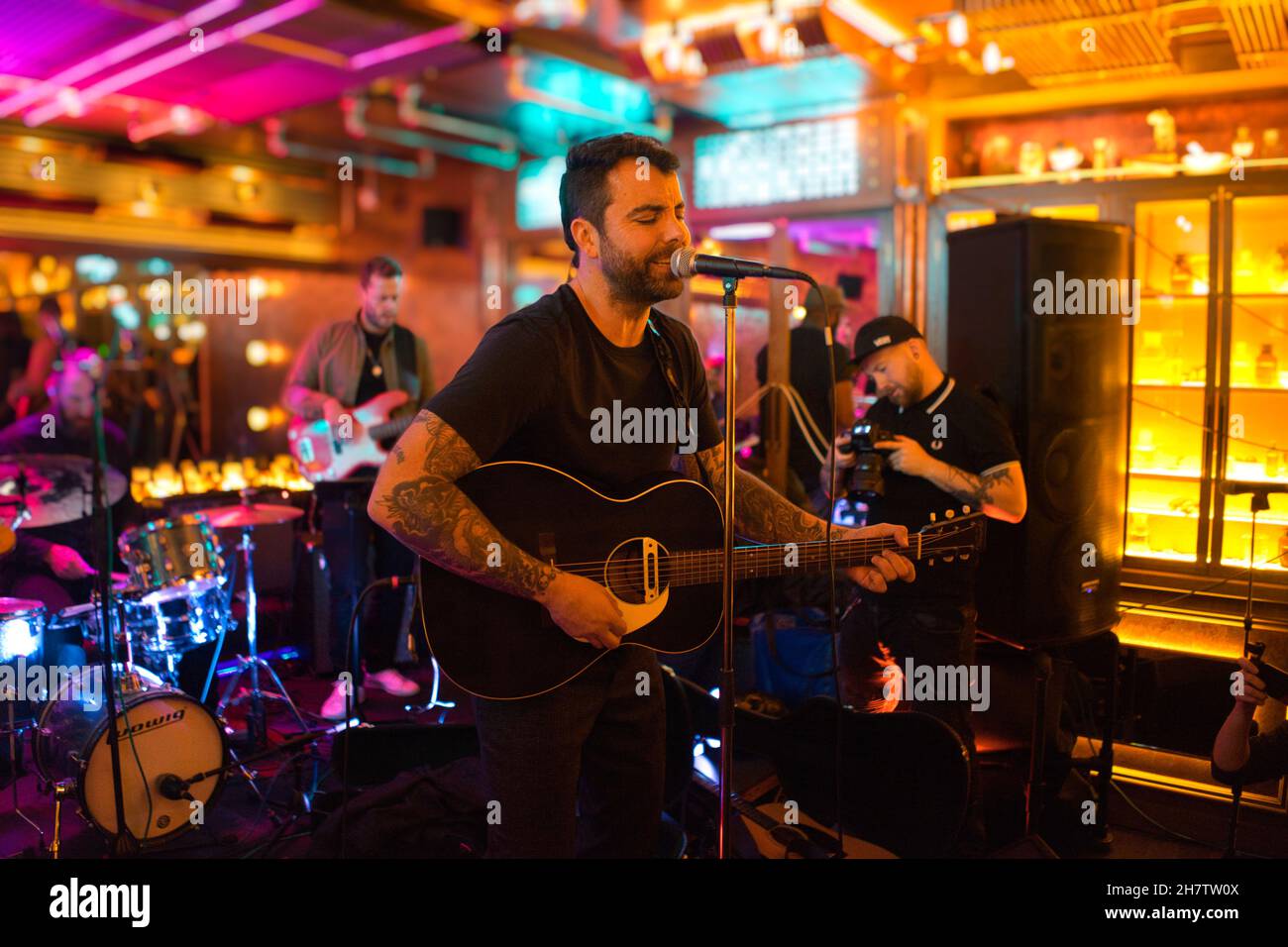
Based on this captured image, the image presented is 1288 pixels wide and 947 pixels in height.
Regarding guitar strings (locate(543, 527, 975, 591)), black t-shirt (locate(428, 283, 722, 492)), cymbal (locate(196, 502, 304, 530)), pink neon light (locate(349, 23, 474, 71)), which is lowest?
cymbal (locate(196, 502, 304, 530))

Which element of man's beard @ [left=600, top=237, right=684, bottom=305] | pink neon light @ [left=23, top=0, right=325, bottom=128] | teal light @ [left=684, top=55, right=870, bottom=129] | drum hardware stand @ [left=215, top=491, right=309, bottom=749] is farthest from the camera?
pink neon light @ [left=23, top=0, right=325, bottom=128]

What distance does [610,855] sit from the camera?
2.52 meters

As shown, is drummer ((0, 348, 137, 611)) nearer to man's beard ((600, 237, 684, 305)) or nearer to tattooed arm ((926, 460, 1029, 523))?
man's beard ((600, 237, 684, 305))

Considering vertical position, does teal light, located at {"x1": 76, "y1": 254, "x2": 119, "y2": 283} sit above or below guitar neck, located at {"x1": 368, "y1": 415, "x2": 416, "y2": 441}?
above

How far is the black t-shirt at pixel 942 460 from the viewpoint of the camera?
3.83 metres

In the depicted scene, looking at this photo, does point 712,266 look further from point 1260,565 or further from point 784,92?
point 784,92

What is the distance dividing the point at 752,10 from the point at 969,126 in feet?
5.26

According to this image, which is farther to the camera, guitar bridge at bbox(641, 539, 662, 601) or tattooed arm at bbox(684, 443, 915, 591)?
tattooed arm at bbox(684, 443, 915, 591)

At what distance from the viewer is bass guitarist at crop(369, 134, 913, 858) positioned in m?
2.25

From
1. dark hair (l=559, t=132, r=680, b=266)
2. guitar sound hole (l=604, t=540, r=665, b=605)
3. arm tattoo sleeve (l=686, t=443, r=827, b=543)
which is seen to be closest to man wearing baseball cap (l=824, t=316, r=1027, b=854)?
arm tattoo sleeve (l=686, t=443, r=827, b=543)

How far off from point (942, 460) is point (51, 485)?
3.90 m
